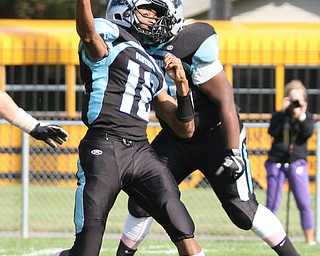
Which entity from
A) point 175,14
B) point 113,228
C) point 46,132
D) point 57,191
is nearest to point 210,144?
point 175,14

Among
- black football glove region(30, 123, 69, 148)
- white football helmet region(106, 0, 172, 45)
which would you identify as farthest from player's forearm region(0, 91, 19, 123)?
white football helmet region(106, 0, 172, 45)

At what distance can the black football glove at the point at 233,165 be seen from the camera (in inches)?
246

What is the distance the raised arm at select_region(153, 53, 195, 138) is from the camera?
5.80 m

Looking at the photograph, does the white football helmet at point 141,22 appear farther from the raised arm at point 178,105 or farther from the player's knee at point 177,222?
the player's knee at point 177,222

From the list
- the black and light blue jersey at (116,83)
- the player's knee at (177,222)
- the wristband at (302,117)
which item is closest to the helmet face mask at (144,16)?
the black and light blue jersey at (116,83)

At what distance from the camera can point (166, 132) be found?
6.88 m

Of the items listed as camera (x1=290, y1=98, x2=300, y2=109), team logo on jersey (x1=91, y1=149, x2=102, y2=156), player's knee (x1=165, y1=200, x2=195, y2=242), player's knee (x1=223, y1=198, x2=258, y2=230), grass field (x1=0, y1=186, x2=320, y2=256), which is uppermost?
team logo on jersey (x1=91, y1=149, x2=102, y2=156)

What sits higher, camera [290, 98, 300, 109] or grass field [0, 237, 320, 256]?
camera [290, 98, 300, 109]

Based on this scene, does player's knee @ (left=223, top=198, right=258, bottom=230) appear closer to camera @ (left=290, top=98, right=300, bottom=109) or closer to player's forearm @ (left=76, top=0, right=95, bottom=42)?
player's forearm @ (left=76, top=0, right=95, bottom=42)

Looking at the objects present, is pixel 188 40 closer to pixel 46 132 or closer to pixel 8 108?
pixel 46 132

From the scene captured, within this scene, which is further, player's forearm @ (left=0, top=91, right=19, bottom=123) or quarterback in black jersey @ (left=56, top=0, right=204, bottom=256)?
player's forearm @ (left=0, top=91, right=19, bottom=123)

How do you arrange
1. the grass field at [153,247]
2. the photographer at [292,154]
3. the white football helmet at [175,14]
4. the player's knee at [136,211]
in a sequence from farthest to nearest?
1. the photographer at [292,154]
2. the grass field at [153,247]
3. the player's knee at [136,211]
4. the white football helmet at [175,14]

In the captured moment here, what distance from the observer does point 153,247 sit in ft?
30.0

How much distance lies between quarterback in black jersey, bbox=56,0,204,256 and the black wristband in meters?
0.01
